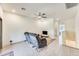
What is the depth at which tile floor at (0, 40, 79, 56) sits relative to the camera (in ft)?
7.11

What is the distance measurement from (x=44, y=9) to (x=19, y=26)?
25.2 inches

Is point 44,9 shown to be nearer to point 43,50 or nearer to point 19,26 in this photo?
point 19,26

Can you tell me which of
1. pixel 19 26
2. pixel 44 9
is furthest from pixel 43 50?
pixel 44 9

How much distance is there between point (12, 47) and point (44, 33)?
727 mm

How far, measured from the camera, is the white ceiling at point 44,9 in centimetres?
221

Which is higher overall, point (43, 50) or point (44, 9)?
point (44, 9)

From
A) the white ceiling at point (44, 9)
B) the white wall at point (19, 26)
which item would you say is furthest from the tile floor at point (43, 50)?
the white ceiling at point (44, 9)

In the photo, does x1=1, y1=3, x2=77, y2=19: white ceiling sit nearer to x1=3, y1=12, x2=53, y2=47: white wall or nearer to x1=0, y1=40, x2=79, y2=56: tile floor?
x1=3, y1=12, x2=53, y2=47: white wall

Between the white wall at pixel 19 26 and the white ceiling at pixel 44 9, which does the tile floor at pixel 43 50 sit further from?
the white ceiling at pixel 44 9

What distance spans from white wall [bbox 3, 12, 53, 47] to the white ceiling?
0.36 feet

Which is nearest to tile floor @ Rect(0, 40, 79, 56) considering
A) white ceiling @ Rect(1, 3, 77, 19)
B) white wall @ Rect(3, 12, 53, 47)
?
white wall @ Rect(3, 12, 53, 47)

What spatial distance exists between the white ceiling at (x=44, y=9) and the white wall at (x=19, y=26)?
0.11 meters

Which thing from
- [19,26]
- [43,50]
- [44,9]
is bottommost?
[43,50]

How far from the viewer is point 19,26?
2.33 meters
